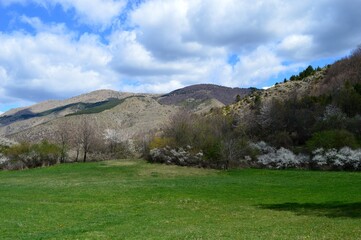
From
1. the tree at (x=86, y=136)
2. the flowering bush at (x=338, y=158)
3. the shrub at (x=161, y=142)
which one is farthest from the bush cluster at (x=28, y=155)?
the flowering bush at (x=338, y=158)

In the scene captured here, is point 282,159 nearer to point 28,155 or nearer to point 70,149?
point 70,149

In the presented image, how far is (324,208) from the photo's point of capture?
26.8 m

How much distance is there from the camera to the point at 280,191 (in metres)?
37.2

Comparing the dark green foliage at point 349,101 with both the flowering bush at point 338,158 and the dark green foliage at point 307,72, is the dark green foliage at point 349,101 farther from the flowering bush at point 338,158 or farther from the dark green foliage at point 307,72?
the dark green foliage at point 307,72

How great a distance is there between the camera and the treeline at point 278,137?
191ft

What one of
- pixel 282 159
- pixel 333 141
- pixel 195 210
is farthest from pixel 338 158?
pixel 195 210

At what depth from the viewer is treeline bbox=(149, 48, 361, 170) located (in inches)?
2295

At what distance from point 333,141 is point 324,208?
111 ft

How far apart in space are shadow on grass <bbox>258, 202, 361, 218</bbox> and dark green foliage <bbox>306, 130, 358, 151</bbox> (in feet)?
102

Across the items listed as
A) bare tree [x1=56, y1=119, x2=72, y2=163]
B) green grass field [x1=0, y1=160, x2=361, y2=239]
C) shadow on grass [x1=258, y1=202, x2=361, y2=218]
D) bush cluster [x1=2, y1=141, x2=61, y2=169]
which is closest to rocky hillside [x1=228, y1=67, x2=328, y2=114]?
bare tree [x1=56, y1=119, x2=72, y2=163]

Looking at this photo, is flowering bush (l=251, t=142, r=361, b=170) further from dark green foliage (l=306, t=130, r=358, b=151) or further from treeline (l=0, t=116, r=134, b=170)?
treeline (l=0, t=116, r=134, b=170)

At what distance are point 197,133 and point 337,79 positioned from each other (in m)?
53.7

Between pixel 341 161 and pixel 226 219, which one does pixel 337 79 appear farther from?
pixel 226 219

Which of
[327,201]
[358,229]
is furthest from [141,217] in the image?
[327,201]
